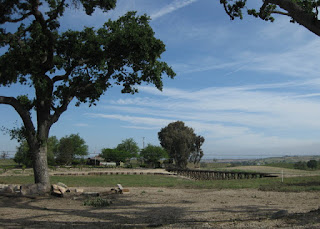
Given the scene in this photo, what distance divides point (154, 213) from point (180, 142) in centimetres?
6602

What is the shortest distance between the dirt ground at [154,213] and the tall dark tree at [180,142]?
62067 mm

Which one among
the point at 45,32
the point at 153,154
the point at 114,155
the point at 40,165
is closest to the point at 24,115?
the point at 40,165

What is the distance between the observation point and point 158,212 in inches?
344

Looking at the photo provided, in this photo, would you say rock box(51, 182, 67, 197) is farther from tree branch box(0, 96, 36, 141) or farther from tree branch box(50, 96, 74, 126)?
tree branch box(50, 96, 74, 126)

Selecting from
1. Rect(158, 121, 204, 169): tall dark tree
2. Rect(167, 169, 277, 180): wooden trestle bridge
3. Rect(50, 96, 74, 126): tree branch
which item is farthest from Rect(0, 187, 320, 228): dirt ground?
Rect(158, 121, 204, 169): tall dark tree

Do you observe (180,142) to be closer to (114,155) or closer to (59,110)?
(114,155)

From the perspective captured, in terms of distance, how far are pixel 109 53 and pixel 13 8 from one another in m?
4.28

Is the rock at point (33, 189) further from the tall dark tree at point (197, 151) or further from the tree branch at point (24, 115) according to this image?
the tall dark tree at point (197, 151)

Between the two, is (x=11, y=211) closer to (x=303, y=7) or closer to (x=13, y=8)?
(x=13, y=8)

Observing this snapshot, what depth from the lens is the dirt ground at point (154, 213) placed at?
6.57 meters

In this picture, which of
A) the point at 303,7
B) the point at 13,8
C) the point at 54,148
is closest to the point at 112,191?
the point at 13,8

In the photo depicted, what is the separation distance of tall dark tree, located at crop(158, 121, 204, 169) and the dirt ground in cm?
6207

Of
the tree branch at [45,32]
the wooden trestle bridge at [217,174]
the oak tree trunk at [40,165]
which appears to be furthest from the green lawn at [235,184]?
the wooden trestle bridge at [217,174]

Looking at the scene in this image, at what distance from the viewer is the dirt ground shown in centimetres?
657
